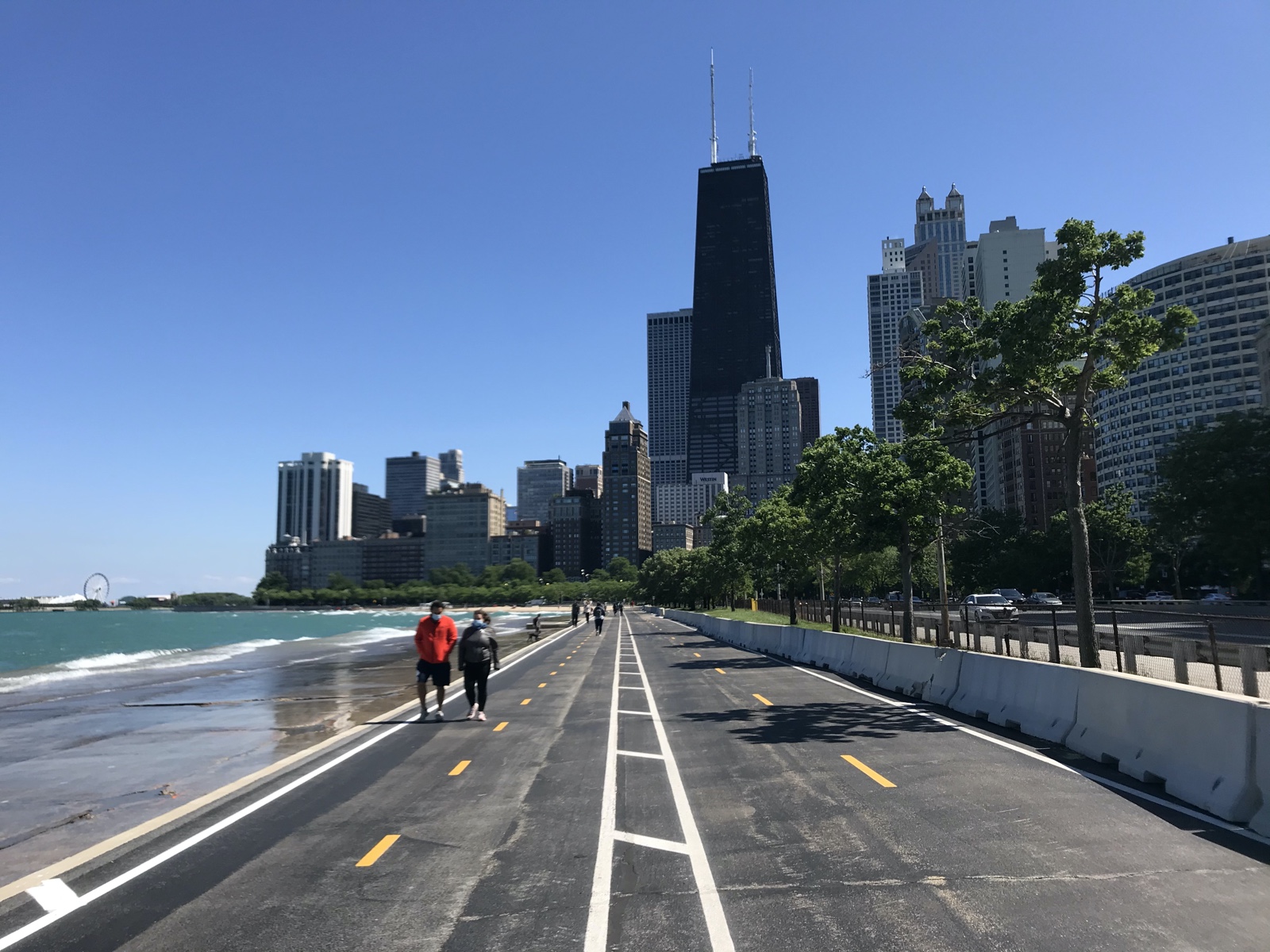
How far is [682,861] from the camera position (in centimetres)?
755

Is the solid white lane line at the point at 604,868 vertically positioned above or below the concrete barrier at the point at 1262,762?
below

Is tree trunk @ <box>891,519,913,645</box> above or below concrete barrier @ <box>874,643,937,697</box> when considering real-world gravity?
above

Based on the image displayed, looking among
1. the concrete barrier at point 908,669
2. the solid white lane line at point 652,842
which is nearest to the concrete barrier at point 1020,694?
the concrete barrier at point 908,669

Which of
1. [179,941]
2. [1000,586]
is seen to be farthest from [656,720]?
[1000,586]

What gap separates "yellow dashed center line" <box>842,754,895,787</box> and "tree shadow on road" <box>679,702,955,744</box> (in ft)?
4.41

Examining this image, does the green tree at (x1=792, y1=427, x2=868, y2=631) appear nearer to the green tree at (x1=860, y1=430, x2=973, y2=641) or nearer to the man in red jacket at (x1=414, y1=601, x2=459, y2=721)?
the green tree at (x1=860, y1=430, x2=973, y2=641)

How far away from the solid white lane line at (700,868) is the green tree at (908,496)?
2413 centimetres

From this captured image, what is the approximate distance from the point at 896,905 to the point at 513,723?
11.0 m

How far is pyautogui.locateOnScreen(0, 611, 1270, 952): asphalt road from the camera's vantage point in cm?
600

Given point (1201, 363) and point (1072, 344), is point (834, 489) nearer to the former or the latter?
point (1072, 344)

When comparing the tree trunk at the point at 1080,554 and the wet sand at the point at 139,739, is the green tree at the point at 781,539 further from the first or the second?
the tree trunk at the point at 1080,554

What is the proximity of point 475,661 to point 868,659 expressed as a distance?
454 inches

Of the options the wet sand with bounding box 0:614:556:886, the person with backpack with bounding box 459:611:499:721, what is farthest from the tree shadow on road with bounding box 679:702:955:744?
the wet sand with bounding box 0:614:556:886

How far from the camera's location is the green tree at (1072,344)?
17719mm
